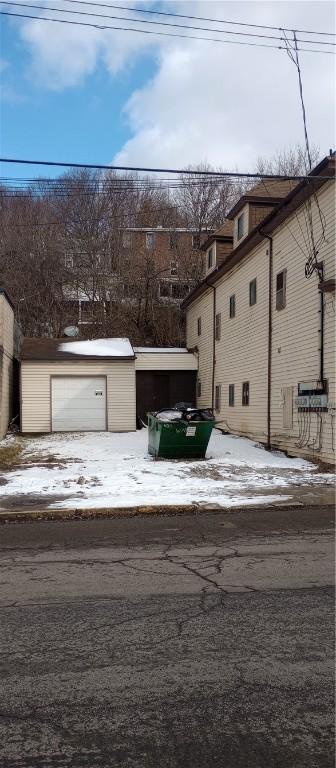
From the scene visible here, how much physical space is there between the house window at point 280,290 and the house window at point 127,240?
21.5 m

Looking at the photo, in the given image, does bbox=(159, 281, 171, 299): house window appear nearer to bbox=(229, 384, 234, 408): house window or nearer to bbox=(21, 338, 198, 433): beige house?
bbox=(21, 338, 198, 433): beige house

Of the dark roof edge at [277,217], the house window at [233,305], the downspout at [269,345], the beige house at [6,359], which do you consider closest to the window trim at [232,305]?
the house window at [233,305]

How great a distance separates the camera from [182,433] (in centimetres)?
1484

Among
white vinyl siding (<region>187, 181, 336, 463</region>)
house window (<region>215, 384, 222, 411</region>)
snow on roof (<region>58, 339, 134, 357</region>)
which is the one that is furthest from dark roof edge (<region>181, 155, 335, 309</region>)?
snow on roof (<region>58, 339, 134, 357</region>)

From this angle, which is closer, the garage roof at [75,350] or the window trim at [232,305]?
the window trim at [232,305]

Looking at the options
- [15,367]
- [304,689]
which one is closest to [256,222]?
[15,367]

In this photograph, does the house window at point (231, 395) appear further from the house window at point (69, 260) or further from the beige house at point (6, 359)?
the house window at point (69, 260)

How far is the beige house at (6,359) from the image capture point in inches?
820

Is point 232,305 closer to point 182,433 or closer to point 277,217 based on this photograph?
point 277,217

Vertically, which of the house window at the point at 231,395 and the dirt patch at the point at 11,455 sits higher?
the house window at the point at 231,395

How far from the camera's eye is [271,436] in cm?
1800

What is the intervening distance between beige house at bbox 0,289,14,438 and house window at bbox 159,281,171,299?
1483 centimetres

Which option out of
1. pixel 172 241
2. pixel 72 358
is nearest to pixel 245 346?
pixel 72 358

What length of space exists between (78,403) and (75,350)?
232 cm
